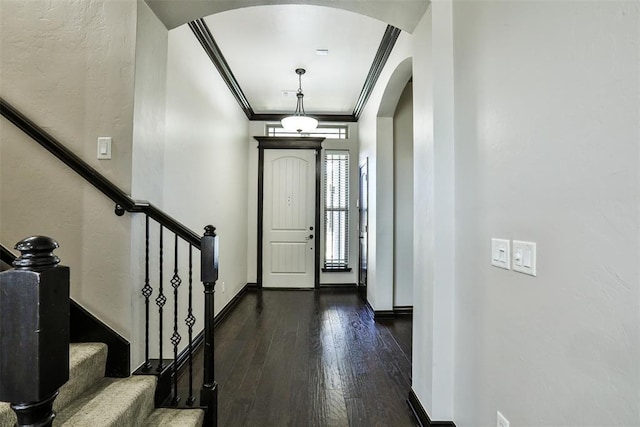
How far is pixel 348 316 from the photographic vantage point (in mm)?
3857

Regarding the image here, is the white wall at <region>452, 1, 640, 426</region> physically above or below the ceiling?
below

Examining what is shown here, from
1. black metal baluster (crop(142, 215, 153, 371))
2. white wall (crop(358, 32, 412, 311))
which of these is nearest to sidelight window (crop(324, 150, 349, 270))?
white wall (crop(358, 32, 412, 311))

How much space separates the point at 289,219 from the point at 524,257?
4382 mm

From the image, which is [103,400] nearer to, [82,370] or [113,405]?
[113,405]

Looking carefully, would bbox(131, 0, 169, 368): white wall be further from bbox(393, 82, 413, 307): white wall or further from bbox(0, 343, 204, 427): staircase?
bbox(393, 82, 413, 307): white wall

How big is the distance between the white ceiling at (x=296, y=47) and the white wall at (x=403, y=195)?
0.74 m

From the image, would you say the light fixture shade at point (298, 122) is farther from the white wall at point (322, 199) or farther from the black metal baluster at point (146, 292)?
the black metal baluster at point (146, 292)

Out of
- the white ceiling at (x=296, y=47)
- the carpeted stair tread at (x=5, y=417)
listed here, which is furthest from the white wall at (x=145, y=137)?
the white ceiling at (x=296, y=47)

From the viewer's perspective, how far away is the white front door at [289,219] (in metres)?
5.33

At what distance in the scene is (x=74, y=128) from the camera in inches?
69.7

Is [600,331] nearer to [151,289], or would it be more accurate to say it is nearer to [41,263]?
[41,263]

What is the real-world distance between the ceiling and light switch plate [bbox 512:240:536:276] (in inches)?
61.2

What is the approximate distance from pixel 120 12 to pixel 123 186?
1.02 metres

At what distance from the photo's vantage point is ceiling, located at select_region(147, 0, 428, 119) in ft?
6.61
